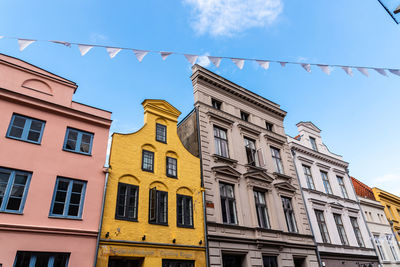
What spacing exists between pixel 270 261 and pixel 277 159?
8192mm

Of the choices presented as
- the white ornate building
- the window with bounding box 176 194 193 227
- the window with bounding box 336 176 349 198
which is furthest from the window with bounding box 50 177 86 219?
the window with bounding box 336 176 349 198

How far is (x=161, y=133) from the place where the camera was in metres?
16.0

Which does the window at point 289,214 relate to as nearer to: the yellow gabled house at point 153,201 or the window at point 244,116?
the window at point 244,116

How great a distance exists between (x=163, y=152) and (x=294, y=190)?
1136 centimetres

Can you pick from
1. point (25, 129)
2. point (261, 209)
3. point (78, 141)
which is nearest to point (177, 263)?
point (78, 141)

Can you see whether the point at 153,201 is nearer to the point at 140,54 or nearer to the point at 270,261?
the point at 140,54

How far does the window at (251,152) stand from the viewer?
1972 centimetres

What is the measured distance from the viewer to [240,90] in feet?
72.1

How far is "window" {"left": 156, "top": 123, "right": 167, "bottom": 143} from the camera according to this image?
15.7 metres

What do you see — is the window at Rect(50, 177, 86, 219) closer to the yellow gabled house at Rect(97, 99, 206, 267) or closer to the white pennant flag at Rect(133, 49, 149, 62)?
the yellow gabled house at Rect(97, 99, 206, 267)

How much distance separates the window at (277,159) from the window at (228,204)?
19.0 ft

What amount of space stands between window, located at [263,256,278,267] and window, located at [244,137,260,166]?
6.00 meters

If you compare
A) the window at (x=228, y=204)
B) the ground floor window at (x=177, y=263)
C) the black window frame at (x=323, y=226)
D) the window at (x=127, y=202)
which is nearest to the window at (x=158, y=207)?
the window at (x=127, y=202)

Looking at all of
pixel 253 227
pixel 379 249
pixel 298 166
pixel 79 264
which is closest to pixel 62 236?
pixel 79 264
